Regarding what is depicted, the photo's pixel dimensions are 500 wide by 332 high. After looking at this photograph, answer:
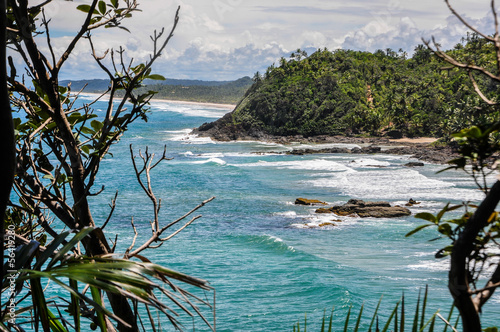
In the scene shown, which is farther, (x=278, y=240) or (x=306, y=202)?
(x=306, y=202)

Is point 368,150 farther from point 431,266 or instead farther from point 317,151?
point 431,266

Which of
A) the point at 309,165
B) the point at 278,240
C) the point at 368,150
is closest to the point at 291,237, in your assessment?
the point at 278,240

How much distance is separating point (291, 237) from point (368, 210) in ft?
16.4

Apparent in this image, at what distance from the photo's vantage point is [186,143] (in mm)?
58375

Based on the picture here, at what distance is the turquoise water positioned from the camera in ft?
45.3

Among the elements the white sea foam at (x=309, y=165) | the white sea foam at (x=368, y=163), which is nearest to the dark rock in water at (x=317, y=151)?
the white sea foam at (x=309, y=165)

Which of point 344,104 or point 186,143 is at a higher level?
point 344,104

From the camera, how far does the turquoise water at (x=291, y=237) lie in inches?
543

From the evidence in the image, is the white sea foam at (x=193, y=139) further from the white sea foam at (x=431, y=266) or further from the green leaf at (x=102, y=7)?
the green leaf at (x=102, y=7)

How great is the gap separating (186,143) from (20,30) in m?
57.0

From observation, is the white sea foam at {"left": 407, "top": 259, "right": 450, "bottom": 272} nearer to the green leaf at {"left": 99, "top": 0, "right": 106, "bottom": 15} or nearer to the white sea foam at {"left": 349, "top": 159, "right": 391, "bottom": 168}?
the green leaf at {"left": 99, "top": 0, "right": 106, "bottom": 15}

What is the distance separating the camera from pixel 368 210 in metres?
23.4

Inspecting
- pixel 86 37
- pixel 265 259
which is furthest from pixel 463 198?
pixel 86 37

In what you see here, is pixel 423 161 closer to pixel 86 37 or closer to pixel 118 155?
pixel 118 155
